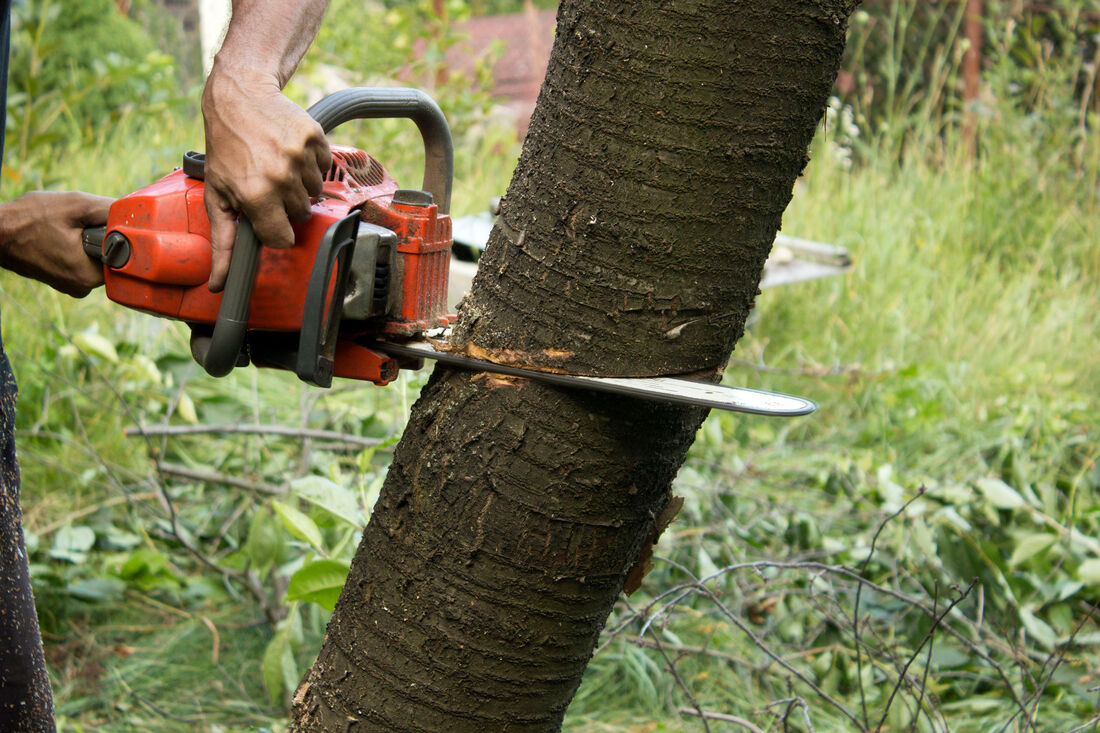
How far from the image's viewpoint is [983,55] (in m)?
6.96

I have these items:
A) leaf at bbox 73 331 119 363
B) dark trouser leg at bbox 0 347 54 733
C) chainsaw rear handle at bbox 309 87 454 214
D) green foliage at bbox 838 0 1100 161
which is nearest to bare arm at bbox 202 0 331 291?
chainsaw rear handle at bbox 309 87 454 214

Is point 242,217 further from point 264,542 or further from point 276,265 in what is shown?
point 264,542

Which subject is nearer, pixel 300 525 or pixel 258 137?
pixel 258 137

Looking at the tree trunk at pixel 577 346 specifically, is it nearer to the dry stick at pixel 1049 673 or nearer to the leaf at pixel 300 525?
the leaf at pixel 300 525

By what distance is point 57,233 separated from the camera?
4.19ft

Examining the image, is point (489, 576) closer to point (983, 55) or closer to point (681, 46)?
point (681, 46)

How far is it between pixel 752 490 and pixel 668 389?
1965mm

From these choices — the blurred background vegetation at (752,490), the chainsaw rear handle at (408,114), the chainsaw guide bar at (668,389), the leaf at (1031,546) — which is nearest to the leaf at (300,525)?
the blurred background vegetation at (752,490)

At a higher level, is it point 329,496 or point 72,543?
point 329,496

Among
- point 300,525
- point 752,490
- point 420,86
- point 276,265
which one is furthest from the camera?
point 420,86

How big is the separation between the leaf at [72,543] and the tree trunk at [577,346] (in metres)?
1.36

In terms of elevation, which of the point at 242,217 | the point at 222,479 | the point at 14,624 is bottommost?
the point at 222,479

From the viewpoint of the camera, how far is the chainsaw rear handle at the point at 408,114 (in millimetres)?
1236

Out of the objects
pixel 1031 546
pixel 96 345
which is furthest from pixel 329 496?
pixel 1031 546
